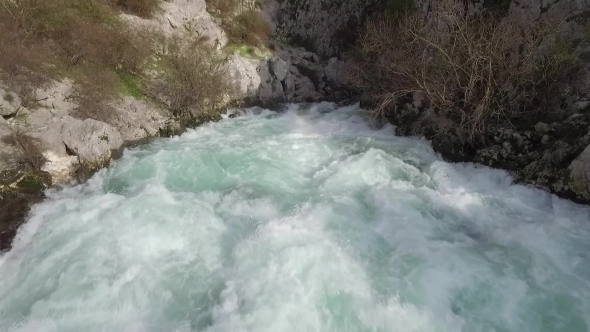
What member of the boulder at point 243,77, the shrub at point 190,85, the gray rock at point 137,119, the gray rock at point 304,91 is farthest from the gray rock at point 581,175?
the gray rock at point 137,119

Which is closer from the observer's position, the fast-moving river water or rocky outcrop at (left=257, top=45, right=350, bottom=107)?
the fast-moving river water

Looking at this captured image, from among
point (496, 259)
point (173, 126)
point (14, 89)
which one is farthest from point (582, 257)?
point (14, 89)

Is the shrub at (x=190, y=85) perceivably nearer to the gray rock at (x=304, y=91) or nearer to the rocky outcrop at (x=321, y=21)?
the gray rock at (x=304, y=91)

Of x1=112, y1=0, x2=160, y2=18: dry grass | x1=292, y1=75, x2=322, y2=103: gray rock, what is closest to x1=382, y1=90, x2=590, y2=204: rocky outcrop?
x1=292, y1=75, x2=322, y2=103: gray rock

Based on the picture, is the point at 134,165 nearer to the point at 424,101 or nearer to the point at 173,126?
the point at 173,126

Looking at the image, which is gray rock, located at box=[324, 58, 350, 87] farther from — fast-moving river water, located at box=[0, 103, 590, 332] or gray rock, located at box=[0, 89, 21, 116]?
gray rock, located at box=[0, 89, 21, 116]

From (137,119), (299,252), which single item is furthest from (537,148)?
(137,119)

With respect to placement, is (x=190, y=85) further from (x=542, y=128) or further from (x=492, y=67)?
(x=542, y=128)
